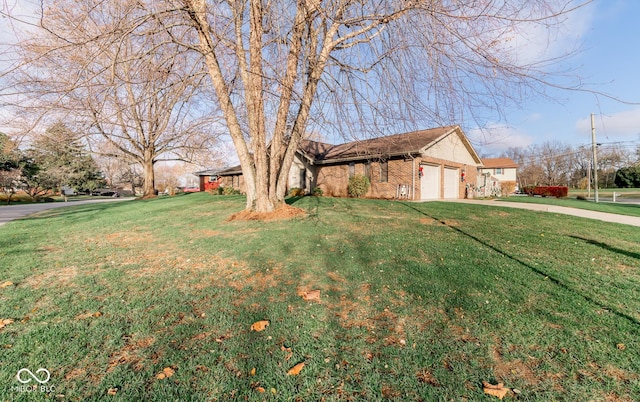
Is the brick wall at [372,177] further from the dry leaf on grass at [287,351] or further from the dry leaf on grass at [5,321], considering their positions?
the dry leaf on grass at [5,321]

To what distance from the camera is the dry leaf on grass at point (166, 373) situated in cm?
209

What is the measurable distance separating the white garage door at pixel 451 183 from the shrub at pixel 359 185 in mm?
5912

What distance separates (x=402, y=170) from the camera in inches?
653

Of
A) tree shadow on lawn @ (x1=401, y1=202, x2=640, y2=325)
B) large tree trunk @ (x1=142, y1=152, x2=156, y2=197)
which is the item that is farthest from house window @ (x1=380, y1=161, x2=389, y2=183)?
large tree trunk @ (x1=142, y1=152, x2=156, y2=197)

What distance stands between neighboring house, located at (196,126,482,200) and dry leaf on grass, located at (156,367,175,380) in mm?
12858

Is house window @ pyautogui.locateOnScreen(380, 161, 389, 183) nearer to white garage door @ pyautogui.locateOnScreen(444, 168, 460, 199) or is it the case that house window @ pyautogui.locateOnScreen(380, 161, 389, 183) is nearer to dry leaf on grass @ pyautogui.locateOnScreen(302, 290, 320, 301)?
white garage door @ pyautogui.locateOnScreen(444, 168, 460, 199)

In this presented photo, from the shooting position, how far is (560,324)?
2.80 metres

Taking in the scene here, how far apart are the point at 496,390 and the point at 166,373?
8.14 ft

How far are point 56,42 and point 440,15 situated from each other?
5.50 meters

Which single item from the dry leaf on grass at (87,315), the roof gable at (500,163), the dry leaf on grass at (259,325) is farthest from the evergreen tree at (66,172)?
the roof gable at (500,163)

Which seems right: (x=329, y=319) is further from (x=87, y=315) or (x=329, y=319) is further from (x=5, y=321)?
(x=5, y=321)

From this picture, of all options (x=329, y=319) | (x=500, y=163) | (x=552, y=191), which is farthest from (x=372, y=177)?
(x=500, y=163)

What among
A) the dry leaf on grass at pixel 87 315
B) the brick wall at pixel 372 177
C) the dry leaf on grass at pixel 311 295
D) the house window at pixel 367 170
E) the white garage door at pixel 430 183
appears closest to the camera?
the dry leaf on grass at pixel 87 315

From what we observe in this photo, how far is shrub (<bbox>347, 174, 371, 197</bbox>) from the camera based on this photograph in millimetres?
17500
